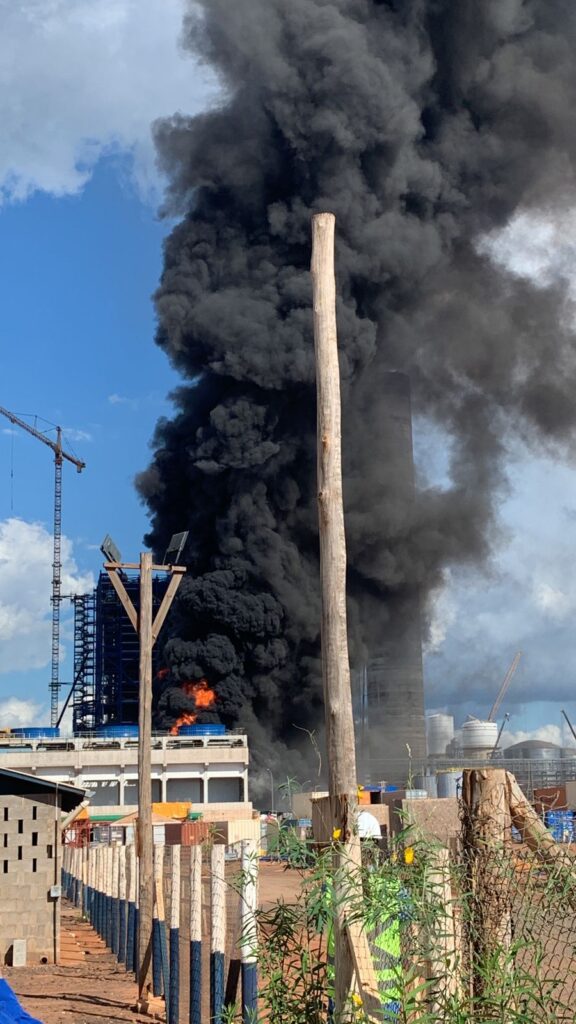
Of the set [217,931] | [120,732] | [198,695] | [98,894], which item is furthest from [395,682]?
[217,931]

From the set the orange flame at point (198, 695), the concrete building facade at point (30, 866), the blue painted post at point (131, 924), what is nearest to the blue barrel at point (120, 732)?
the orange flame at point (198, 695)

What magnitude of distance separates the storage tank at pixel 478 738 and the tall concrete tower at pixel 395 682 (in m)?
5.57

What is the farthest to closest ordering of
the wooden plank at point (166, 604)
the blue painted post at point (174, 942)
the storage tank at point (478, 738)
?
the storage tank at point (478, 738), the wooden plank at point (166, 604), the blue painted post at point (174, 942)

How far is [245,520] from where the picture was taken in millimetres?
63938

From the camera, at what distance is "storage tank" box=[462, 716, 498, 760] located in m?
90.5

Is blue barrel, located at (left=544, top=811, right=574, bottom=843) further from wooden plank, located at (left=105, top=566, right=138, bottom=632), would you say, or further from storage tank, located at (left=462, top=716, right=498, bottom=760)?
storage tank, located at (left=462, top=716, right=498, bottom=760)

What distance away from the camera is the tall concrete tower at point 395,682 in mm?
Answer: 76750

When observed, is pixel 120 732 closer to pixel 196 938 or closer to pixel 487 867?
pixel 196 938

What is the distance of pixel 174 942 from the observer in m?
11.4

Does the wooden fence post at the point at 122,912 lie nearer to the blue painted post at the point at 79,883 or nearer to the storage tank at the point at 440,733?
the blue painted post at the point at 79,883

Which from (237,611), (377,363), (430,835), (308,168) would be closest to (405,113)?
(308,168)

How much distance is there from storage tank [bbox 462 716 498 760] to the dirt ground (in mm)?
72379

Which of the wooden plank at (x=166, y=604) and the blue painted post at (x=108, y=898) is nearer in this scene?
the wooden plank at (x=166, y=604)

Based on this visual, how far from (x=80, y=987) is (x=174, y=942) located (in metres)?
4.00
